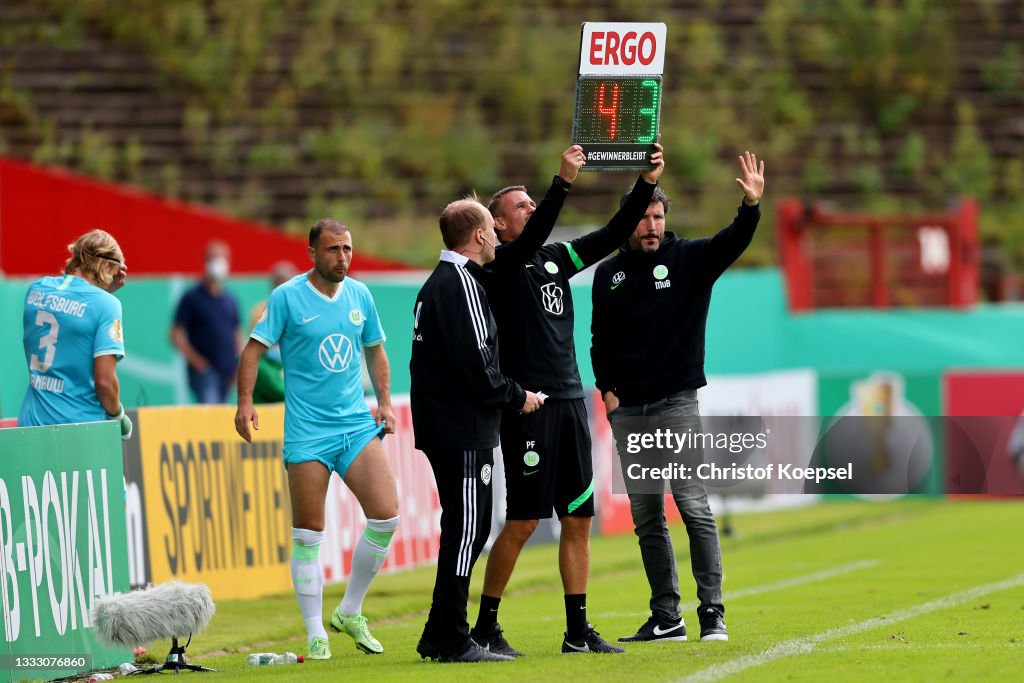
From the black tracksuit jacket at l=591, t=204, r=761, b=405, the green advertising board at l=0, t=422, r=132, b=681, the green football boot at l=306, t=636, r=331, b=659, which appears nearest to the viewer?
the green advertising board at l=0, t=422, r=132, b=681

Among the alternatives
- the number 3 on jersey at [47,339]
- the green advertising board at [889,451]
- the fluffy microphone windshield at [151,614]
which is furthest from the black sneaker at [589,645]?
the number 3 on jersey at [47,339]

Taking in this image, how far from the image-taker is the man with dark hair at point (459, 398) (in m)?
7.97

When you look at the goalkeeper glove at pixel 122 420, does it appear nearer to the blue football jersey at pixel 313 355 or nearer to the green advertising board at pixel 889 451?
the blue football jersey at pixel 313 355

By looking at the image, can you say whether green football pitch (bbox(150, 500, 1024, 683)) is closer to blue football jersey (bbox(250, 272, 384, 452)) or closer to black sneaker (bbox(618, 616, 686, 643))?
black sneaker (bbox(618, 616, 686, 643))

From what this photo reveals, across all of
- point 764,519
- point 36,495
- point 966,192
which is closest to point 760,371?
point 764,519

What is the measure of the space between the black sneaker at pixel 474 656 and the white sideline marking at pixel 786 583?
7.65ft

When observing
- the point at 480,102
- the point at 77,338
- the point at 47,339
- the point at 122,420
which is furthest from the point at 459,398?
the point at 480,102

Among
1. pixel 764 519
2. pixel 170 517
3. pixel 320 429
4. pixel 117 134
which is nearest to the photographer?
pixel 320 429

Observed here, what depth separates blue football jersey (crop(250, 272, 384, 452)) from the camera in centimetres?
872

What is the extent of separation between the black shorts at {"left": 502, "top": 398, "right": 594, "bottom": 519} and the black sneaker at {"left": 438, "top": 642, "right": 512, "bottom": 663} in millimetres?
614

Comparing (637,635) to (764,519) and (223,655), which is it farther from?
(764,519)

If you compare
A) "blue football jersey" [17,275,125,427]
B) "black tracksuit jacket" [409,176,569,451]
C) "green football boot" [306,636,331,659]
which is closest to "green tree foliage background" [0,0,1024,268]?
"blue football jersey" [17,275,125,427]

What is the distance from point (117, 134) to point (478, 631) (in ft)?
72.2

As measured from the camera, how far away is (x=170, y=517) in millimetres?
11234
